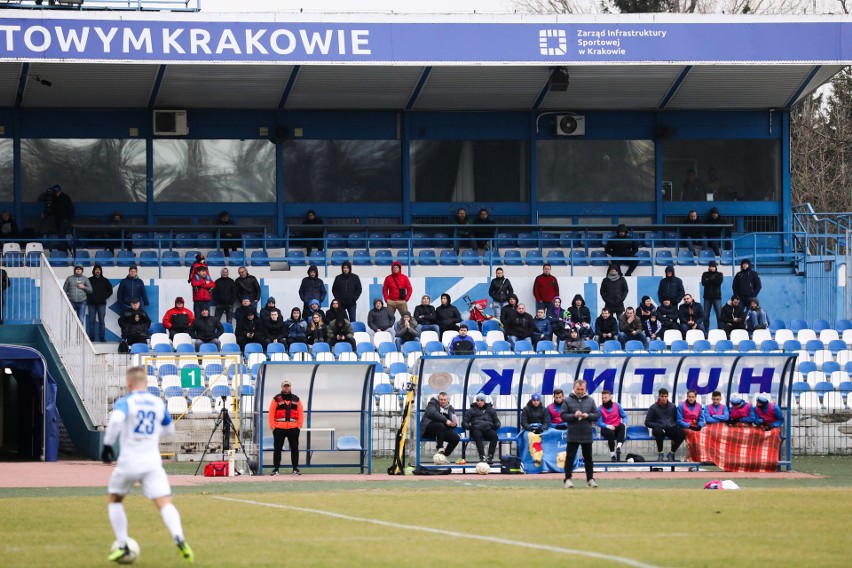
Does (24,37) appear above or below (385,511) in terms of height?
above

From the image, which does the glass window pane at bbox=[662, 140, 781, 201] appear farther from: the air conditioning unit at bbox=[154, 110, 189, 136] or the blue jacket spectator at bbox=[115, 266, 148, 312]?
the blue jacket spectator at bbox=[115, 266, 148, 312]

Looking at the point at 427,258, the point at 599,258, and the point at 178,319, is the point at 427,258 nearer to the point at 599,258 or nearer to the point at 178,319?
the point at 599,258

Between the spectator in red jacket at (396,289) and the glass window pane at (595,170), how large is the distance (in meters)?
7.52

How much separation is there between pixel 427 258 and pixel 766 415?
12149 millimetres

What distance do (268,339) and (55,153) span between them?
9796 mm

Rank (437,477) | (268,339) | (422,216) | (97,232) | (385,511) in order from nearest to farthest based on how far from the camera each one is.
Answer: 1. (385,511)
2. (437,477)
3. (268,339)
4. (97,232)
5. (422,216)

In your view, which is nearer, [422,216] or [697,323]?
[697,323]

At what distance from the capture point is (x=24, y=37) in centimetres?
3059

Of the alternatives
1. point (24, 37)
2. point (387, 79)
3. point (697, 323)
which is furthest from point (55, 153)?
point (697, 323)

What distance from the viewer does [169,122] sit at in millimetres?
35312

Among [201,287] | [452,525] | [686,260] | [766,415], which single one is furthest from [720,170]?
[452,525]

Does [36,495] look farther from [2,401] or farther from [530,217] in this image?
[530,217]

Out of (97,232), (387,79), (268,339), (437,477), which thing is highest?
(387,79)

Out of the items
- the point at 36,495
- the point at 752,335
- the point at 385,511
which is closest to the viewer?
the point at 385,511
